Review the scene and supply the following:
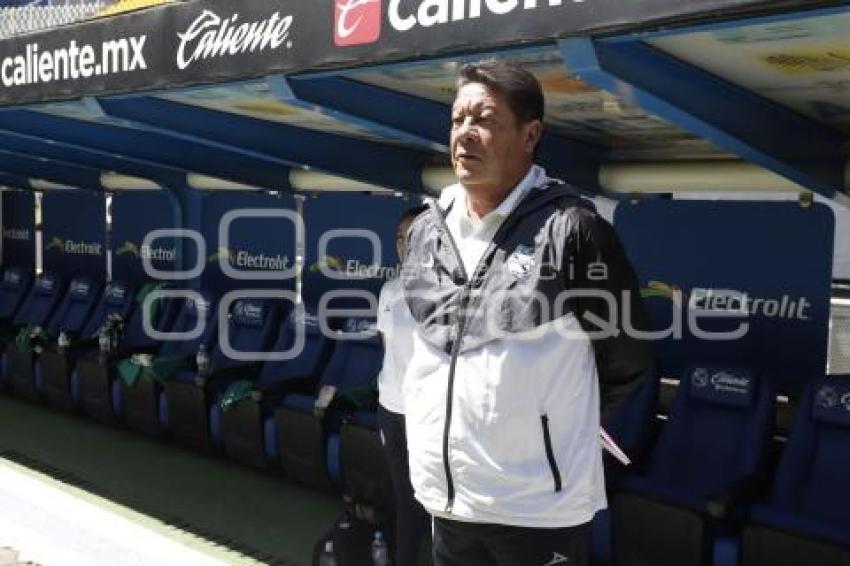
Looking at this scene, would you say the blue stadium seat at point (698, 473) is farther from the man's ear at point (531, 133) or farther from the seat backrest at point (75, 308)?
the seat backrest at point (75, 308)

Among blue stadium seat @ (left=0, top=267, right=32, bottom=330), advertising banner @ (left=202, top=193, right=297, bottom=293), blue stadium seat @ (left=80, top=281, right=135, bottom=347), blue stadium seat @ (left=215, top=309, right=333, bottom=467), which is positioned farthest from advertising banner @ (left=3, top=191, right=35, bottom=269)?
blue stadium seat @ (left=215, top=309, right=333, bottom=467)

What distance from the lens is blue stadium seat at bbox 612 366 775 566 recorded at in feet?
10.3

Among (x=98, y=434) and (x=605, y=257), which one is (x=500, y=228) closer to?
(x=605, y=257)

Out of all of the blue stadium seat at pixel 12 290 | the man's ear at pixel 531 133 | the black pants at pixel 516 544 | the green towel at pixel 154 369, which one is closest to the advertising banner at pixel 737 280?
the black pants at pixel 516 544

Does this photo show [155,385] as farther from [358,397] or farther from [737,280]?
[737,280]

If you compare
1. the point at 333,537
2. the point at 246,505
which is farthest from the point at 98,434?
the point at 333,537

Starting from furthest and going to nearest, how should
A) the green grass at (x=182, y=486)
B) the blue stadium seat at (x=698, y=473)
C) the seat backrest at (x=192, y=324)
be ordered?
the seat backrest at (x=192, y=324) → the green grass at (x=182, y=486) → the blue stadium seat at (x=698, y=473)

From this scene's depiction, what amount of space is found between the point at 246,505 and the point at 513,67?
3659 millimetres

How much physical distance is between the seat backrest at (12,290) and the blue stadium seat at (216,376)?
3142 mm

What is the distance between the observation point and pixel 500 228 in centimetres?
157

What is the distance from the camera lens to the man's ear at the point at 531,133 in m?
1.54

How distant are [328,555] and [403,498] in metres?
0.77

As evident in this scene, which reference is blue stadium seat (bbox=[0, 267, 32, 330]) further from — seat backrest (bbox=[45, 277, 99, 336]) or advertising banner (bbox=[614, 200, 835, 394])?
advertising banner (bbox=[614, 200, 835, 394])

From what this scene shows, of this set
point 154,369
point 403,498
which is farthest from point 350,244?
point 403,498
